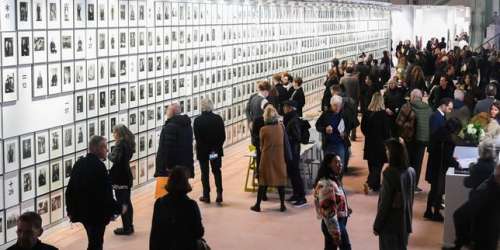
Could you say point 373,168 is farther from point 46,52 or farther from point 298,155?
point 46,52

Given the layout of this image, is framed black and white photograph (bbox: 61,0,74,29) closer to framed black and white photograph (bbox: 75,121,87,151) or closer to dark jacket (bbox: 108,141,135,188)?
framed black and white photograph (bbox: 75,121,87,151)

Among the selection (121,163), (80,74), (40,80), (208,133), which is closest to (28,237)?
(121,163)

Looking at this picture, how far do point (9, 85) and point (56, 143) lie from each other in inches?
51.5

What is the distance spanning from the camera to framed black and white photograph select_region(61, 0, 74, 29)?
10828 mm

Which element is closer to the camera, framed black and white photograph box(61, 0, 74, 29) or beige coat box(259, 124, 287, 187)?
framed black and white photograph box(61, 0, 74, 29)

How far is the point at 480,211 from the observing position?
7.65 metres

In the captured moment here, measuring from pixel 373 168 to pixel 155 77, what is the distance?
149 inches

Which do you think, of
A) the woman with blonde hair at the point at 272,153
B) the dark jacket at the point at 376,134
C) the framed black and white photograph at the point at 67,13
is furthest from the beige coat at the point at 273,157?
the framed black and white photograph at the point at 67,13

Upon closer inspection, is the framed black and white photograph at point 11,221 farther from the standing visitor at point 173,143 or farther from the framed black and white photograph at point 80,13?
the framed black and white photograph at point 80,13

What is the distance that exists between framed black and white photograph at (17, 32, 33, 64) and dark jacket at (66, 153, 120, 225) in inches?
82.0

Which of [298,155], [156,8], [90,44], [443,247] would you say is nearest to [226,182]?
[298,155]

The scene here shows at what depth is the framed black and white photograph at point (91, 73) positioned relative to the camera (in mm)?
11617

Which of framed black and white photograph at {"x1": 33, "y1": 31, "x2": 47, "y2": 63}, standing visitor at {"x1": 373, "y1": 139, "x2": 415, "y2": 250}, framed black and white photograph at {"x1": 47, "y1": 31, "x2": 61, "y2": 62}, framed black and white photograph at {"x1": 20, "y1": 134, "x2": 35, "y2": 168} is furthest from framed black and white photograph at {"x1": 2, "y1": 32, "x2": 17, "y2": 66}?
standing visitor at {"x1": 373, "y1": 139, "x2": 415, "y2": 250}

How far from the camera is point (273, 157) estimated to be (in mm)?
12062
